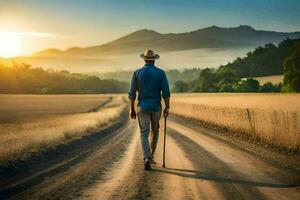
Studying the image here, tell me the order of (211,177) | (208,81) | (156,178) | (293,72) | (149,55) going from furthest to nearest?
(208,81), (293,72), (149,55), (211,177), (156,178)

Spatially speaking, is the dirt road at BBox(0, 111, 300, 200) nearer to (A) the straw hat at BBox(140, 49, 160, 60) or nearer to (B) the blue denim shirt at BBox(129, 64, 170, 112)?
(B) the blue denim shirt at BBox(129, 64, 170, 112)

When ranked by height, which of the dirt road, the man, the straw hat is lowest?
the dirt road

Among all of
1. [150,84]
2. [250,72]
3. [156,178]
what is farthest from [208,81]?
[156,178]

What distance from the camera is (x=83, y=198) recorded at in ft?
26.5

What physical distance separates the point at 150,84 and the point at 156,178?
2.81 meters

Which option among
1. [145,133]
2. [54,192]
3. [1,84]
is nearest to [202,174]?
[145,133]

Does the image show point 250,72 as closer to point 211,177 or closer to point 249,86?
point 249,86

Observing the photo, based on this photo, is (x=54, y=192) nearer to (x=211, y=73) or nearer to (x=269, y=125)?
(x=269, y=125)

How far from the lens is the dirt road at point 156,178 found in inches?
336

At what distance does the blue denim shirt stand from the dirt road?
4.90 feet

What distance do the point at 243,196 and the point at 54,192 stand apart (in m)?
3.19

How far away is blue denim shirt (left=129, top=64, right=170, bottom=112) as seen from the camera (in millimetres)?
12156

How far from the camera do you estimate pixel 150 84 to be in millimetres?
12188

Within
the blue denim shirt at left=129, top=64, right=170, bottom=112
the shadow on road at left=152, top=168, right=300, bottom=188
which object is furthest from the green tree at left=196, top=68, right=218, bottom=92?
the shadow on road at left=152, top=168, right=300, bottom=188
